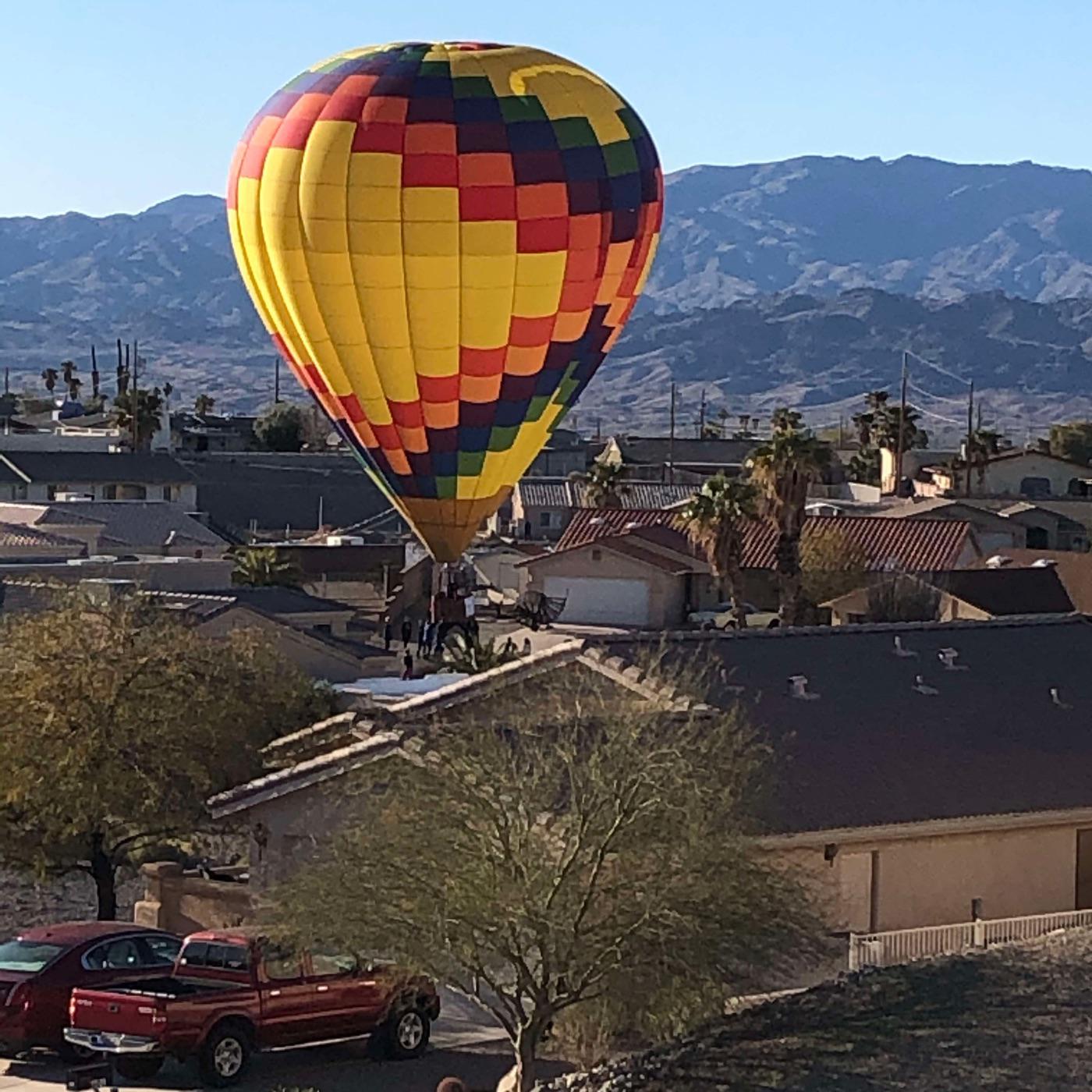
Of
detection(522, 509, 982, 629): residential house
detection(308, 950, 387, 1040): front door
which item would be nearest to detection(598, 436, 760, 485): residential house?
detection(522, 509, 982, 629): residential house

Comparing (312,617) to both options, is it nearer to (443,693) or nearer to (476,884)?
(443,693)

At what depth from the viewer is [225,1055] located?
64.0ft

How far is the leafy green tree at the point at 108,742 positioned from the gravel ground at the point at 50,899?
83 cm

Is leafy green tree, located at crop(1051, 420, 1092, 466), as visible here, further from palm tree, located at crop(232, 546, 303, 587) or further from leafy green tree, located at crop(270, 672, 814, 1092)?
leafy green tree, located at crop(270, 672, 814, 1092)

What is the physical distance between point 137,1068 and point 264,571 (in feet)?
126

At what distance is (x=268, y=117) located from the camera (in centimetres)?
3431

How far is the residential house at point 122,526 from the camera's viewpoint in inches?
2594

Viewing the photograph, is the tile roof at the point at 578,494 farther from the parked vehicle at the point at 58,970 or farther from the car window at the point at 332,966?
the car window at the point at 332,966

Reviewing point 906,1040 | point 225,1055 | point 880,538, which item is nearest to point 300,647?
point 225,1055

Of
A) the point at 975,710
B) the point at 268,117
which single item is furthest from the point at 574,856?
the point at 268,117

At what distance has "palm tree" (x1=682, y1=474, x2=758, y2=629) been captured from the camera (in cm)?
A: 5975

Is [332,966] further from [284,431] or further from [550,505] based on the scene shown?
[284,431]

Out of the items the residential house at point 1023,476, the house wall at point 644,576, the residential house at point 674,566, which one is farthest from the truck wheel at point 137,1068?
the residential house at point 1023,476

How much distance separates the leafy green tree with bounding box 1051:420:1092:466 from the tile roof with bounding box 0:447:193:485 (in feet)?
147
